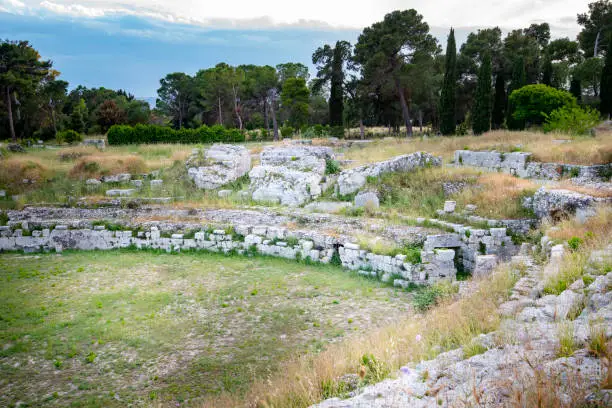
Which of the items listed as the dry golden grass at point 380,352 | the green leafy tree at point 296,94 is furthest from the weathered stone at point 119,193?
the green leafy tree at point 296,94

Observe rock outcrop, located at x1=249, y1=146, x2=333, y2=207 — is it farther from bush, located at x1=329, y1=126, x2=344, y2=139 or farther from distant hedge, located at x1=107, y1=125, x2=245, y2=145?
bush, located at x1=329, y1=126, x2=344, y2=139

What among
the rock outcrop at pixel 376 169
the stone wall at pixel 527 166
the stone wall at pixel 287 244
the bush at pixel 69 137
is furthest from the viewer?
the bush at pixel 69 137

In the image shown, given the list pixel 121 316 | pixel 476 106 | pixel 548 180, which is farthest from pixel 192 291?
pixel 476 106

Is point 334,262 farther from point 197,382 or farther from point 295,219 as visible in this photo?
point 197,382

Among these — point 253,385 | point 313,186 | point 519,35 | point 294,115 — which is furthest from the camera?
point 294,115

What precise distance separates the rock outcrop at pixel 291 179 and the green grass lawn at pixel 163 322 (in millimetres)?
4557

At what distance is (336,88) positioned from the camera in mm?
Result: 38250

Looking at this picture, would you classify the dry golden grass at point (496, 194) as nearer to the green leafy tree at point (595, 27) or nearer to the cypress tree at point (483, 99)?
the cypress tree at point (483, 99)

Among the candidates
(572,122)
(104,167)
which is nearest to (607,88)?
(572,122)

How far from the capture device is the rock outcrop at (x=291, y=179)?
1647cm

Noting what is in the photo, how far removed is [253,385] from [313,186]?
36.1ft

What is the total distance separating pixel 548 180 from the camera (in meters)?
16.8

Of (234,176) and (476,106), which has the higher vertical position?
(476,106)

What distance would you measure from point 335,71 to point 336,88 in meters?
1.47
